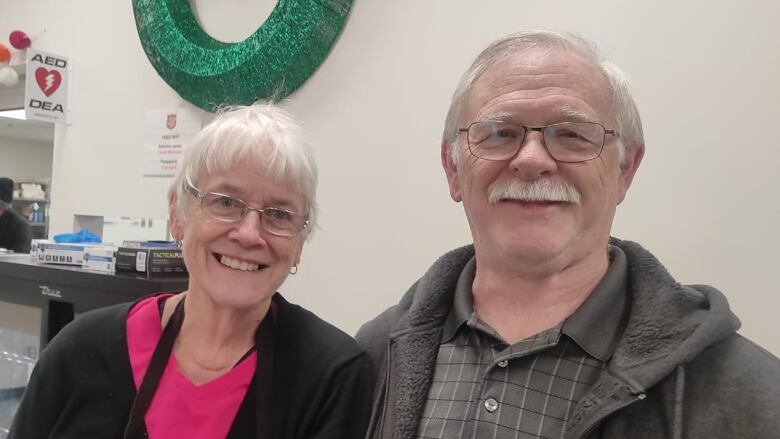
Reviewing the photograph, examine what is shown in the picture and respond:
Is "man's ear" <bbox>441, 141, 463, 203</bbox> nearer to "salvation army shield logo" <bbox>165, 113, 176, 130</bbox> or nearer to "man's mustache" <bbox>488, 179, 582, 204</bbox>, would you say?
"man's mustache" <bbox>488, 179, 582, 204</bbox>

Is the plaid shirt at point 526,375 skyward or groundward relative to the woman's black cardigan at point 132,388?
skyward

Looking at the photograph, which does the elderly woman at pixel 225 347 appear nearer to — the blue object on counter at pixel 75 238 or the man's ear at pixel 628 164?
the man's ear at pixel 628 164

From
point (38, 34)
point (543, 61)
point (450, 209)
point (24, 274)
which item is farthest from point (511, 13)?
point (38, 34)

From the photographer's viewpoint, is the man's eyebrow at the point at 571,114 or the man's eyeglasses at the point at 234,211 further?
the man's eyeglasses at the point at 234,211

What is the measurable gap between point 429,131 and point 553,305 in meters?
0.88

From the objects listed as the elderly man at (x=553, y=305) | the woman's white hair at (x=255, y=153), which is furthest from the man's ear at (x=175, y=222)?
the elderly man at (x=553, y=305)

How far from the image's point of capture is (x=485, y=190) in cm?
106

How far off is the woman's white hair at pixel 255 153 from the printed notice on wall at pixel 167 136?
1207 millimetres

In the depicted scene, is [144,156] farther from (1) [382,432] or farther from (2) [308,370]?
(1) [382,432]


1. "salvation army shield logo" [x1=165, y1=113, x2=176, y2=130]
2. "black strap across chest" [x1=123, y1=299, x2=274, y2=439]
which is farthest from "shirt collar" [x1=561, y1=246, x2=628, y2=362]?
"salvation army shield logo" [x1=165, y1=113, x2=176, y2=130]

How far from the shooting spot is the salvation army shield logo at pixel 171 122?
2457 millimetres

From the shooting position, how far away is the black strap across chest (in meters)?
1.12

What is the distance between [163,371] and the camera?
46.4 inches

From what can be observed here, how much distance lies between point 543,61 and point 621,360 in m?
0.50
